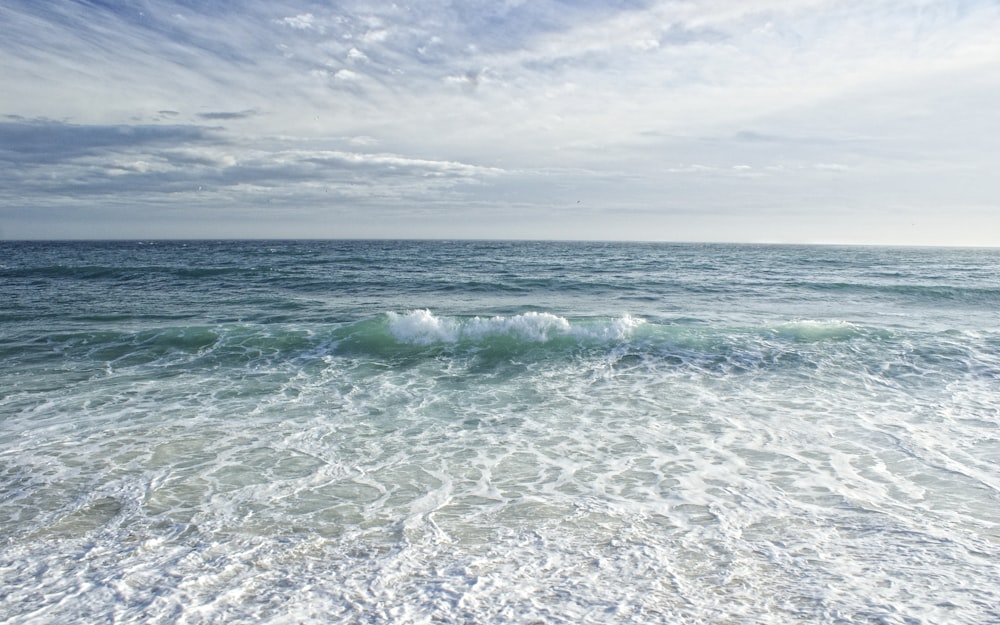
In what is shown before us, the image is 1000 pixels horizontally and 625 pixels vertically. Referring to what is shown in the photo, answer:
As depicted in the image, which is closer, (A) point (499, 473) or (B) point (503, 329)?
(A) point (499, 473)

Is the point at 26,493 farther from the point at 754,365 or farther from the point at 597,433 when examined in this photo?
the point at 754,365

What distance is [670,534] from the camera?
200 inches

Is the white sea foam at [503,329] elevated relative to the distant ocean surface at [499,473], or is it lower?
elevated

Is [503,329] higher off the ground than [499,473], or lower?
higher

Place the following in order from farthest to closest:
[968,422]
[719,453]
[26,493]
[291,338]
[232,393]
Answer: [291,338] → [232,393] → [968,422] → [719,453] → [26,493]

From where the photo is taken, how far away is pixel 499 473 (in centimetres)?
654

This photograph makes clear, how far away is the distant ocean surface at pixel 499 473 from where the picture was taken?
4172mm

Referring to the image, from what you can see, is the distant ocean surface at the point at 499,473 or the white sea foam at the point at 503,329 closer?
the distant ocean surface at the point at 499,473

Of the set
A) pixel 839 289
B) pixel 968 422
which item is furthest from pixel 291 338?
pixel 839 289

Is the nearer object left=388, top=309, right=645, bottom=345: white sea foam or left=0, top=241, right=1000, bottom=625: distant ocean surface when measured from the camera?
left=0, top=241, right=1000, bottom=625: distant ocean surface

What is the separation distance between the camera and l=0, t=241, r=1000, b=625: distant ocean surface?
417cm

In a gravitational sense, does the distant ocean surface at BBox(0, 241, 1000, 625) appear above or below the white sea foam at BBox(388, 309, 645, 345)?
below

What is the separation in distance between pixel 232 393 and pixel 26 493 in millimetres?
4118

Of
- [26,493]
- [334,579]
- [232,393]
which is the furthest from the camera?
[232,393]
